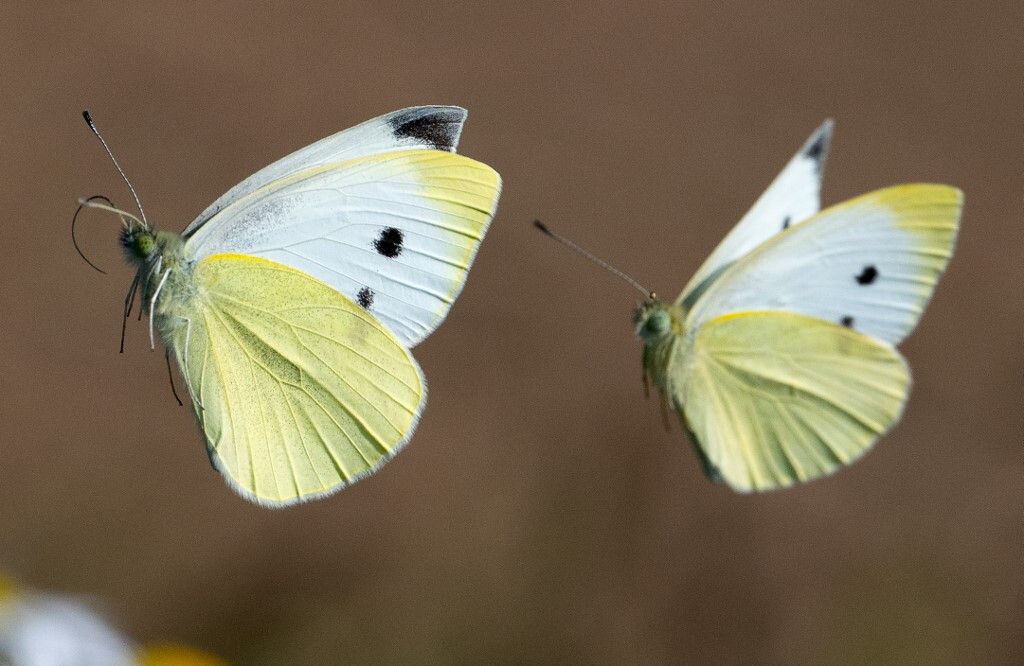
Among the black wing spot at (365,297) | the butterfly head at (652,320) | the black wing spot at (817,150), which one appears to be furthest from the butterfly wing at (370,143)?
the black wing spot at (817,150)

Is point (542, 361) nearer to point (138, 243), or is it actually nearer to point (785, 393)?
point (785, 393)

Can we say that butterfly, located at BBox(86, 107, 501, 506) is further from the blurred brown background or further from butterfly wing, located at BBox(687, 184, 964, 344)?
the blurred brown background

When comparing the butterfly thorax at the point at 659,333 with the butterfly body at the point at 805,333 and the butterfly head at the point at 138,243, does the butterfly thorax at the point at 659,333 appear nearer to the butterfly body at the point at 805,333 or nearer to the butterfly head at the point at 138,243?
the butterfly body at the point at 805,333

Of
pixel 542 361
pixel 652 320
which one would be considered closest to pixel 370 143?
pixel 652 320

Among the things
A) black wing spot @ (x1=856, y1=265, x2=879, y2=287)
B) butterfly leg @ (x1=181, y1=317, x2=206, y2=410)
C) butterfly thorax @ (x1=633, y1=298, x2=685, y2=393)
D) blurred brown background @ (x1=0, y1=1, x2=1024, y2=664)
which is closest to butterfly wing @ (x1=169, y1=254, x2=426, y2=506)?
butterfly leg @ (x1=181, y1=317, x2=206, y2=410)

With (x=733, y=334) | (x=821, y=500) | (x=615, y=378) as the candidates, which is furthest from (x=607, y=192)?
(x=733, y=334)

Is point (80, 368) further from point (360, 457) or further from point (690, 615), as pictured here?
point (360, 457)

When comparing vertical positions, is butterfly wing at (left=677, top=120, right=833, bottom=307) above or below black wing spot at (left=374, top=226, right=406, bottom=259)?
above
